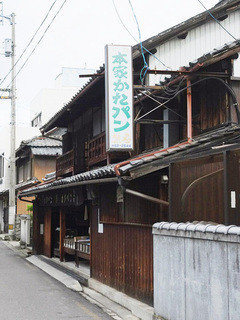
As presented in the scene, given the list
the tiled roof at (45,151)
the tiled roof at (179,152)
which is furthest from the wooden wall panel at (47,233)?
the tiled roof at (45,151)

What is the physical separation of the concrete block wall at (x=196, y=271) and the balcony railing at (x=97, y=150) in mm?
8465

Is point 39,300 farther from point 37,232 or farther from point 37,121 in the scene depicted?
point 37,121

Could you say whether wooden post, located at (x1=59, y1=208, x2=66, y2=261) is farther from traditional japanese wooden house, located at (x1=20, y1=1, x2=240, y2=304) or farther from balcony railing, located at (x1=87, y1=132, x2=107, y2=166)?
balcony railing, located at (x1=87, y1=132, x2=107, y2=166)

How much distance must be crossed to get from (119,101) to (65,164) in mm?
11643

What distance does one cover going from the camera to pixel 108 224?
14148mm

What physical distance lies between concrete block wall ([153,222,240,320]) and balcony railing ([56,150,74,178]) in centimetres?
1338

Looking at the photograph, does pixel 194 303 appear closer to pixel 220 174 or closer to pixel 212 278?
pixel 212 278

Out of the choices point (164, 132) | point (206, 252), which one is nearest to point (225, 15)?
point (164, 132)

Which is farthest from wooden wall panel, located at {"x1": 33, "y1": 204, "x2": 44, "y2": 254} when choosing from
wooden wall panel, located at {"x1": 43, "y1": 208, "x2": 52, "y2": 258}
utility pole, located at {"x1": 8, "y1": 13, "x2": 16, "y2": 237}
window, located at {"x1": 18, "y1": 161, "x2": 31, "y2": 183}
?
window, located at {"x1": 18, "y1": 161, "x2": 31, "y2": 183}

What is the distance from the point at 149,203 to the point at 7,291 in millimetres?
5308

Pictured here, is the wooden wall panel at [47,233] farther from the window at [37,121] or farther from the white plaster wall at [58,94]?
the window at [37,121]

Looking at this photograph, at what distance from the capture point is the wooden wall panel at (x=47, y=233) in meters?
24.0

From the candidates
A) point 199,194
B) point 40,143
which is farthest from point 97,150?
point 40,143

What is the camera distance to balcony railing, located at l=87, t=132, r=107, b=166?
17.8 meters
